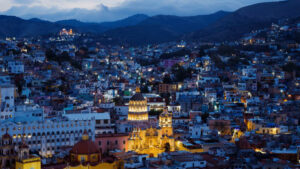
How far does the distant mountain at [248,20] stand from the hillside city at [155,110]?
4102cm

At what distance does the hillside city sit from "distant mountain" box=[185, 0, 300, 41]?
41.0 m

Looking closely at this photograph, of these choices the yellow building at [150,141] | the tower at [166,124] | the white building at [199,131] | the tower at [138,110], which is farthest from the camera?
the white building at [199,131]

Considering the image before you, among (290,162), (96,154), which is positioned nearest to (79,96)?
(96,154)

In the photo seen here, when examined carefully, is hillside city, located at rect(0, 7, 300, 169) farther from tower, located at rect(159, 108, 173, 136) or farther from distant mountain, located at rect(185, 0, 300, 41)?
distant mountain, located at rect(185, 0, 300, 41)

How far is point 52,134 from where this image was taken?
50.8 metres

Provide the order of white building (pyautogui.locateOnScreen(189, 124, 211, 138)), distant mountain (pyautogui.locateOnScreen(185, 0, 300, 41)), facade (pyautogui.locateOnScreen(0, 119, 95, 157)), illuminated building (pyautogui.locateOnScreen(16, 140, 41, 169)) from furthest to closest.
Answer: distant mountain (pyautogui.locateOnScreen(185, 0, 300, 41)), white building (pyautogui.locateOnScreen(189, 124, 211, 138)), facade (pyautogui.locateOnScreen(0, 119, 95, 157)), illuminated building (pyautogui.locateOnScreen(16, 140, 41, 169))

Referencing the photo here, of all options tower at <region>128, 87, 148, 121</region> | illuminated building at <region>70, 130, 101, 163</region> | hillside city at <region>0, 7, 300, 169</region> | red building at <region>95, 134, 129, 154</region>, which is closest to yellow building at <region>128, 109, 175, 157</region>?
hillside city at <region>0, 7, 300, 169</region>

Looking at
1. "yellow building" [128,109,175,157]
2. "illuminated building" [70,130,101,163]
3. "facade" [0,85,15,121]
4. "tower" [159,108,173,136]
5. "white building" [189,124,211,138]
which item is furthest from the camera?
"white building" [189,124,211,138]

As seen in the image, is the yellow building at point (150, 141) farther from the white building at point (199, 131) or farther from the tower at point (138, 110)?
the white building at point (199, 131)

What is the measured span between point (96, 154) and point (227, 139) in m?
16.7

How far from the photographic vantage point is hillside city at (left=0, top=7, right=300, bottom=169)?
44.4 m

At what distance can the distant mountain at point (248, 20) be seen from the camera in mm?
168125

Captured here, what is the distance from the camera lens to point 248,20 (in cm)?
17975

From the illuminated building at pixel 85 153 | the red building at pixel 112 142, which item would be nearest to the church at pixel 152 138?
the red building at pixel 112 142
